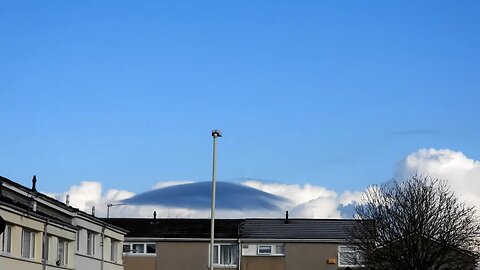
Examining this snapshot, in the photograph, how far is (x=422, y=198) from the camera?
49.2 metres

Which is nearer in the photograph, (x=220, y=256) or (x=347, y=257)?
(x=347, y=257)

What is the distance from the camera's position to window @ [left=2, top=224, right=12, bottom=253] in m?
36.4

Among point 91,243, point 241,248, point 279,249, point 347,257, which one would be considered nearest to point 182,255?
point 241,248

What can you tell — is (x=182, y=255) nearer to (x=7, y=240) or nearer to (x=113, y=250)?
(x=113, y=250)

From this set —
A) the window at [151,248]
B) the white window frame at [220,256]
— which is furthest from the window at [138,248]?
the white window frame at [220,256]

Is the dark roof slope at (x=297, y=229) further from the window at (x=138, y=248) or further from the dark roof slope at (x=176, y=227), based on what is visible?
the window at (x=138, y=248)

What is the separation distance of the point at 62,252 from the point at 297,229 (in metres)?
24.0

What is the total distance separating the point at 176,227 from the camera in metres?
64.9

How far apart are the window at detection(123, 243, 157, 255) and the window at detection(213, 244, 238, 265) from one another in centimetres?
439

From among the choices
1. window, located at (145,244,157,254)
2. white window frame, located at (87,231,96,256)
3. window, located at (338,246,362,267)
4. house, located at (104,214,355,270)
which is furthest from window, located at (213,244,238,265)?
white window frame, located at (87,231,96,256)

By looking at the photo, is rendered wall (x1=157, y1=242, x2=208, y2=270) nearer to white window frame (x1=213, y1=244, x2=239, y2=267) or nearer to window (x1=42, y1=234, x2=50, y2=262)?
white window frame (x1=213, y1=244, x2=239, y2=267)

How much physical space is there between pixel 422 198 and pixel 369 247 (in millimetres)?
3964

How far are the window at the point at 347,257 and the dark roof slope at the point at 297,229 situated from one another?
890 millimetres


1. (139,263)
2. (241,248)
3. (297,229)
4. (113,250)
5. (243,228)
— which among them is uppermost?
(243,228)
